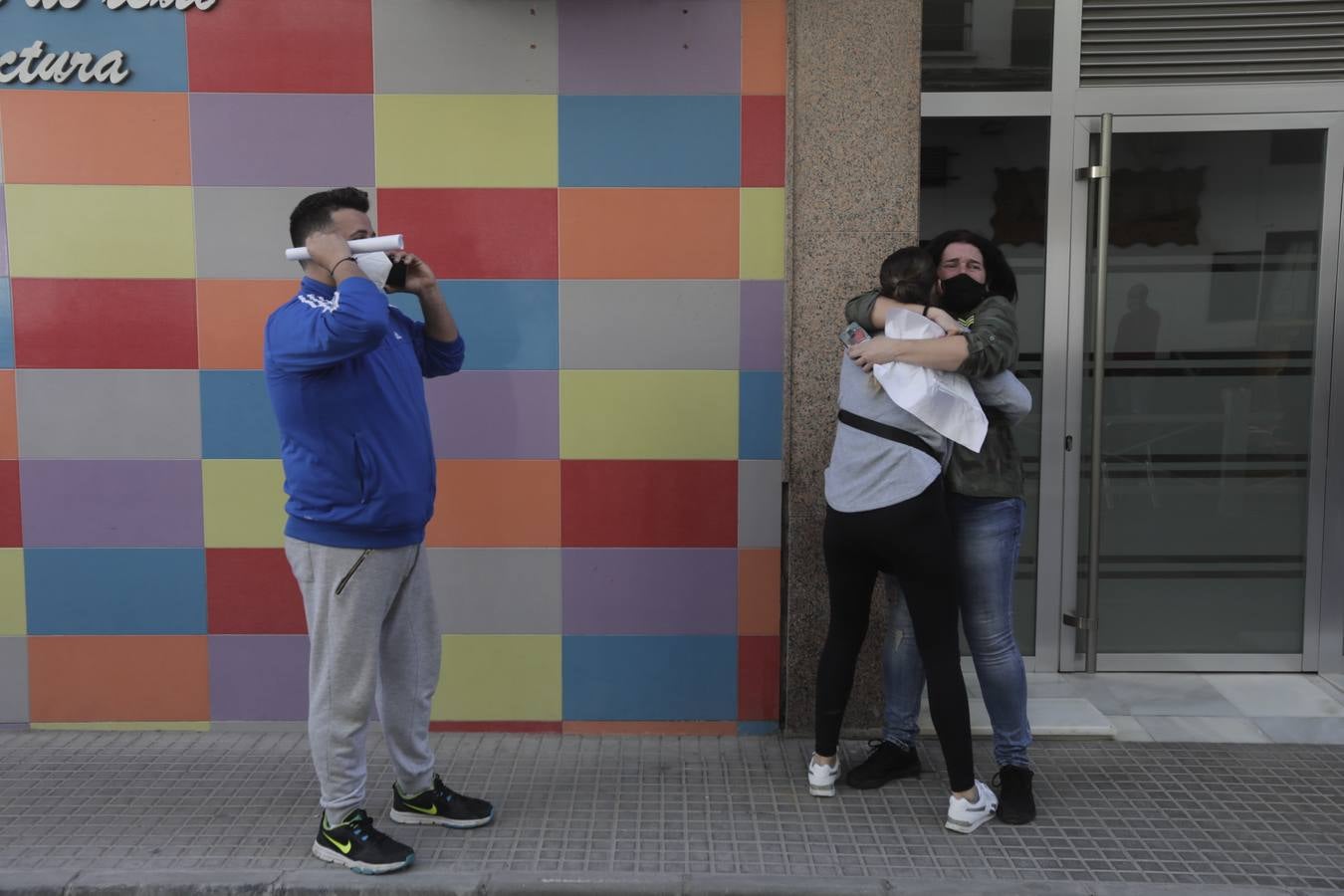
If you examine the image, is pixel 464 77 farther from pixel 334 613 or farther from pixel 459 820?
pixel 459 820

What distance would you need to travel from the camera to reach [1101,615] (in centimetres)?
504

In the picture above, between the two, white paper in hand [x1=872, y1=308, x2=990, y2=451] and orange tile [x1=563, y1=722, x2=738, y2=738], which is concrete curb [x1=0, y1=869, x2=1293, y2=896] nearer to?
orange tile [x1=563, y1=722, x2=738, y2=738]

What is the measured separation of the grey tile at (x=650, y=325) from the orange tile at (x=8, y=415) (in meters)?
2.11

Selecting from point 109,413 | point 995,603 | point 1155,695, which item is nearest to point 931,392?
point 995,603

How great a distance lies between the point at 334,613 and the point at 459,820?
2.73ft

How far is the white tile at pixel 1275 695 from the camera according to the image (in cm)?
Result: 451

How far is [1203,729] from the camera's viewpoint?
431 cm

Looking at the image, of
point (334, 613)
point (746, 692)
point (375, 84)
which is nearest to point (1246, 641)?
point (746, 692)

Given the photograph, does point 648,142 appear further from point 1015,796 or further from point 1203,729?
point 1203,729

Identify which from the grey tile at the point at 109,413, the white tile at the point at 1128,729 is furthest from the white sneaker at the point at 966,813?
the grey tile at the point at 109,413

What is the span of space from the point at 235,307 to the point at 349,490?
4.76 feet

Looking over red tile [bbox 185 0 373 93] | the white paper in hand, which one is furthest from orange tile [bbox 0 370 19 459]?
Answer: the white paper in hand

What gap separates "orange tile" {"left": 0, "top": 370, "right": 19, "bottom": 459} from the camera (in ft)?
13.6

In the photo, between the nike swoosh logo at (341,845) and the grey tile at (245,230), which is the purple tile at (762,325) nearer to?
the grey tile at (245,230)
